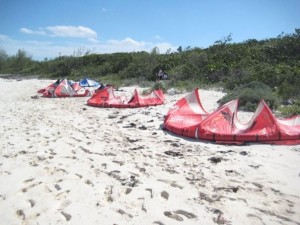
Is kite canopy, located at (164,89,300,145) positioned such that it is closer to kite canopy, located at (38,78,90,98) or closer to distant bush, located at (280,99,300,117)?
distant bush, located at (280,99,300,117)

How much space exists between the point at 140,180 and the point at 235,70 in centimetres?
1235

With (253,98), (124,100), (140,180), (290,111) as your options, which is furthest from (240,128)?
(124,100)

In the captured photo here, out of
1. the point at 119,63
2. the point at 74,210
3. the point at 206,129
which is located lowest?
the point at 74,210

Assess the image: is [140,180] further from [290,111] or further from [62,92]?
[62,92]

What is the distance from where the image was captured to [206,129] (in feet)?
19.8

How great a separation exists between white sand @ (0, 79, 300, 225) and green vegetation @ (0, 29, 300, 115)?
3837 millimetres

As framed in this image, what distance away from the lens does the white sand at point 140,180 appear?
10.7 ft

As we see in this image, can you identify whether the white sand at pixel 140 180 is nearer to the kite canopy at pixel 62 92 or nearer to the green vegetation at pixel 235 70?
the green vegetation at pixel 235 70

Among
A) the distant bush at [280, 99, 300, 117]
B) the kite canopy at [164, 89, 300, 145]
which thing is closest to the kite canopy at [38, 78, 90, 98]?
the kite canopy at [164, 89, 300, 145]

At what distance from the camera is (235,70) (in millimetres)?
15289

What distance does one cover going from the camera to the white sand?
3254 millimetres

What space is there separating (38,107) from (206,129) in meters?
6.80

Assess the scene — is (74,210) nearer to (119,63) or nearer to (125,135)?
(125,135)

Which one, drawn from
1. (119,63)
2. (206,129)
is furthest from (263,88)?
(119,63)
